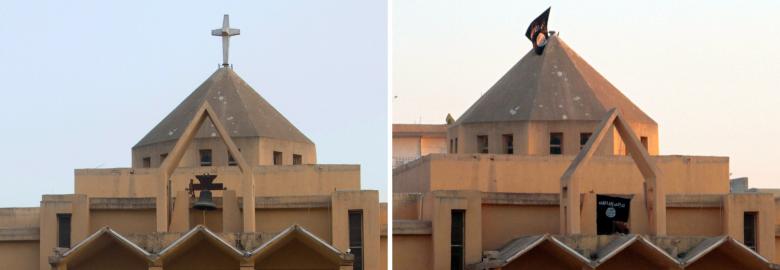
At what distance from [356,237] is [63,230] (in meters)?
6.16

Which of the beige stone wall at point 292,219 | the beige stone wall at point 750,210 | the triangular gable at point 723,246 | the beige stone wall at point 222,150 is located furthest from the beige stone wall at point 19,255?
the beige stone wall at point 750,210

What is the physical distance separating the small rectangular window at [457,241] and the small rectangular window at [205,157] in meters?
8.93

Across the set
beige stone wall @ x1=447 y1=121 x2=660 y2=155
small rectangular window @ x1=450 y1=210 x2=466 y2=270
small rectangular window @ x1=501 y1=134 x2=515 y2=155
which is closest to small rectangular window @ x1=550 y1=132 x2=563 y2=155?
beige stone wall @ x1=447 y1=121 x2=660 y2=155

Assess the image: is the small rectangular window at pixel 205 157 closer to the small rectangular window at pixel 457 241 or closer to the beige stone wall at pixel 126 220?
the beige stone wall at pixel 126 220

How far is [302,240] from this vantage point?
37344 millimetres

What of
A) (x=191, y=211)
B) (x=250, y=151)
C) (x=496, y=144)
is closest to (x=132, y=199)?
(x=191, y=211)

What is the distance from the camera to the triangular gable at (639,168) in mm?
37031

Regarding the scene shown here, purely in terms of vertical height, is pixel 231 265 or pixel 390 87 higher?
pixel 390 87

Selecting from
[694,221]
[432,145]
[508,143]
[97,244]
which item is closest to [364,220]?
[97,244]

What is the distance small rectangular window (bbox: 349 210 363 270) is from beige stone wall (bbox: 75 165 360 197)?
294cm

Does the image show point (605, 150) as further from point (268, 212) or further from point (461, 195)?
point (268, 212)

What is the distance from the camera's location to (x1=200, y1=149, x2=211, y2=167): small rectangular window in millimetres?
44719

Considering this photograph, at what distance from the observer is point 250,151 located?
44.7 m

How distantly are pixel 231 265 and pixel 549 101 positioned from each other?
10.1 metres
